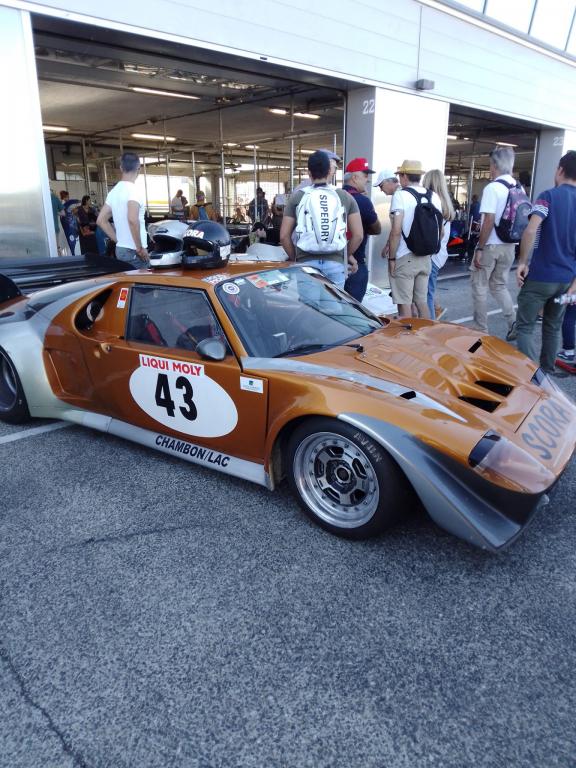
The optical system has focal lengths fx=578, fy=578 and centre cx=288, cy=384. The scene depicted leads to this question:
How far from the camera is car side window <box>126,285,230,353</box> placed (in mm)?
3061

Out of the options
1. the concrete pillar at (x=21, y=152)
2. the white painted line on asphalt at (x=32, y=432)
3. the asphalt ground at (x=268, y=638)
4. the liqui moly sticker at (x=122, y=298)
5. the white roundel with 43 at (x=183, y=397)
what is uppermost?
the concrete pillar at (x=21, y=152)

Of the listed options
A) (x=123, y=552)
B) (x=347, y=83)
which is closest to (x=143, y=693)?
(x=123, y=552)

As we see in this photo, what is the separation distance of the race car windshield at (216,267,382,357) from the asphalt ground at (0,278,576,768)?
0.80 metres

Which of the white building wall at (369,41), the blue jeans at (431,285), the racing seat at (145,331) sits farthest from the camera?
the white building wall at (369,41)

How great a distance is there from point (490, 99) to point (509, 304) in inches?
276

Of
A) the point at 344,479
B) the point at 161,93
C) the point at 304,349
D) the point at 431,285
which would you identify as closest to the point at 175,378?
the point at 304,349

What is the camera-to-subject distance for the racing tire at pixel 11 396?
389 centimetres

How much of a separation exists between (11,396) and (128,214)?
215 centimetres

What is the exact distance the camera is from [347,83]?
848cm

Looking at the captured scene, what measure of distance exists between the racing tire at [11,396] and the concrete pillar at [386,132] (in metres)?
6.39

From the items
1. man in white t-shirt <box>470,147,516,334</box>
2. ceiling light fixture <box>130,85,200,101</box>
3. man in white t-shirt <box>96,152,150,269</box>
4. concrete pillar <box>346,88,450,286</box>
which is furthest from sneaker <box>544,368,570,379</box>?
ceiling light fixture <box>130,85,200,101</box>

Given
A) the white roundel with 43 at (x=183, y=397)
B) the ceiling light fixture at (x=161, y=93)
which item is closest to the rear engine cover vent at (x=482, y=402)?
the white roundel with 43 at (x=183, y=397)

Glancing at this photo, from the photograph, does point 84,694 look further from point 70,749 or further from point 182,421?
point 182,421

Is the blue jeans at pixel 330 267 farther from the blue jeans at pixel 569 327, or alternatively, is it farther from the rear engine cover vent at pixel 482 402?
the rear engine cover vent at pixel 482 402
